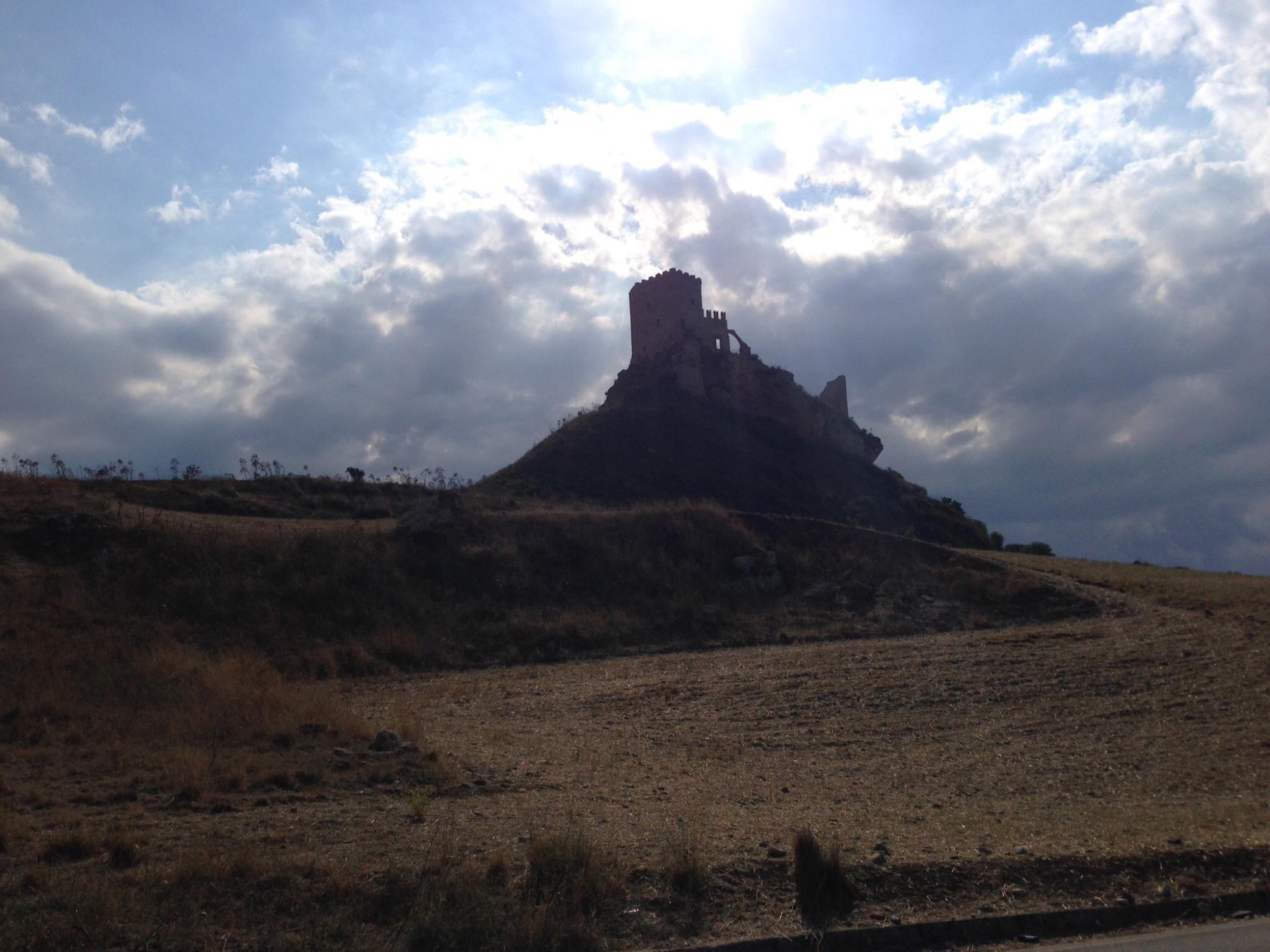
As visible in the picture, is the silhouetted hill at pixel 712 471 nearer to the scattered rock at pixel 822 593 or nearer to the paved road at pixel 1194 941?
the scattered rock at pixel 822 593

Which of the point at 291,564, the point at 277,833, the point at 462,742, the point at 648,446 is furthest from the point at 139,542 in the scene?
the point at 648,446

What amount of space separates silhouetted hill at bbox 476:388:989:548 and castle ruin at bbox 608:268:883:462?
1171 mm

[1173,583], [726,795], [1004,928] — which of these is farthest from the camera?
[1173,583]

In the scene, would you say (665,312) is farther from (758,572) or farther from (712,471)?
(758,572)

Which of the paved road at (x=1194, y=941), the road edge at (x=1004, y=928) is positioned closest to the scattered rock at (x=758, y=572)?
the road edge at (x=1004, y=928)

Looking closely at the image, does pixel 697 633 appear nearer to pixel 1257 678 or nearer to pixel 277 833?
pixel 1257 678

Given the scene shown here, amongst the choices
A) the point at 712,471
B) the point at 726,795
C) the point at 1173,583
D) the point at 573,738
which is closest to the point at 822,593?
the point at 1173,583

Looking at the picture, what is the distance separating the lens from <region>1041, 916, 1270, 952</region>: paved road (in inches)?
221

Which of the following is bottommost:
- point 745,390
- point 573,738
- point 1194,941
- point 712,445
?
point 1194,941

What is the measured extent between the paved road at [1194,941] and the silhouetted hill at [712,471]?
117 feet

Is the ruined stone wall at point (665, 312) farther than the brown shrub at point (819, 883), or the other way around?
the ruined stone wall at point (665, 312)

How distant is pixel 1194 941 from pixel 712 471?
43.1m

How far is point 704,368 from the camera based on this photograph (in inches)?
2256

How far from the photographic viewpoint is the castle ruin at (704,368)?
56531 mm
